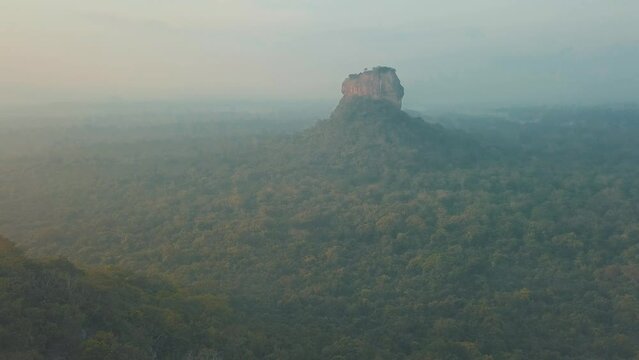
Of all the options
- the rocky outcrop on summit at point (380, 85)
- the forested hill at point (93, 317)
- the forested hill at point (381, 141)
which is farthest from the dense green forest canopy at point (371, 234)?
the rocky outcrop on summit at point (380, 85)

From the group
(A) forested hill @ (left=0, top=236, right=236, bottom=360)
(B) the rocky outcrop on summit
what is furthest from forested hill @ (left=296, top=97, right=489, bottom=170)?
(A) forested hill @ (left=0, top=236, right=236, bottom=360)

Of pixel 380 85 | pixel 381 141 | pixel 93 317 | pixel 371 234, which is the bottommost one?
pixel 371 234

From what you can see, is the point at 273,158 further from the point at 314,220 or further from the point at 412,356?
the point at 412,356

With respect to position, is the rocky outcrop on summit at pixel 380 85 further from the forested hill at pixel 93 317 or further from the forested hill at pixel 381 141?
the forested hill at pixel 93 317

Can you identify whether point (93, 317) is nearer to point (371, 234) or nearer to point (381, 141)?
point (371, 234)

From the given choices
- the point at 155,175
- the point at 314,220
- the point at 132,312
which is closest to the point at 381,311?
the point at 132,312

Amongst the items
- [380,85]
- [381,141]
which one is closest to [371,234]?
[381,141]
